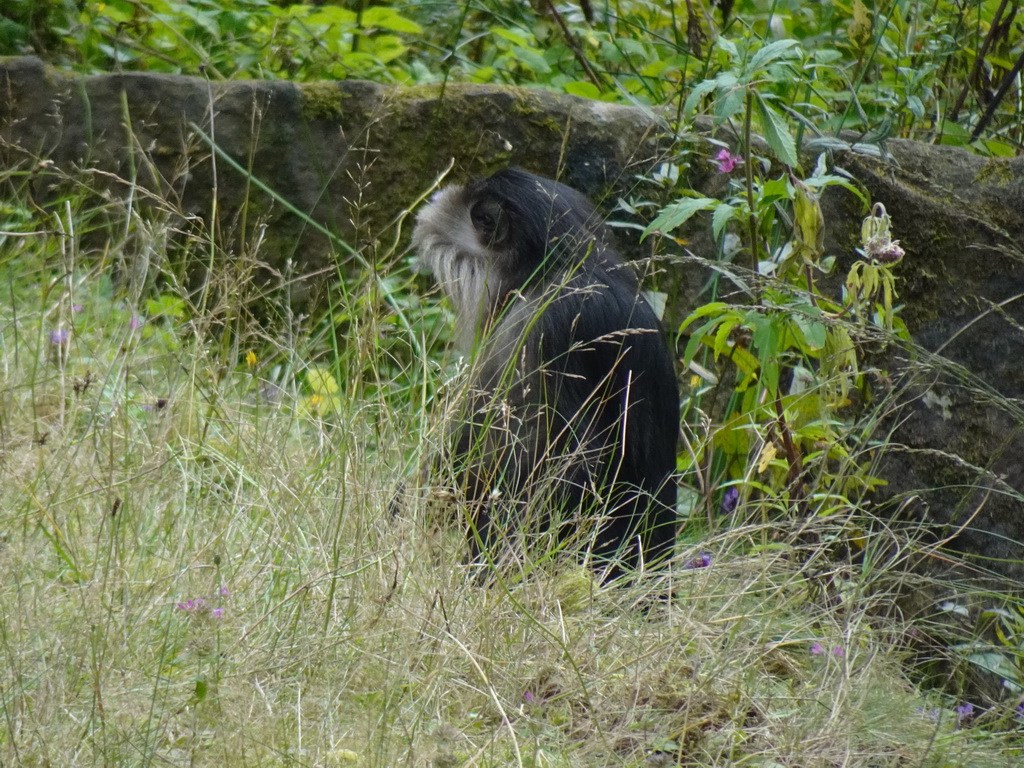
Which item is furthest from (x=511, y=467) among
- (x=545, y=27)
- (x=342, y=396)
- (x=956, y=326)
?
(x=545, y=27)

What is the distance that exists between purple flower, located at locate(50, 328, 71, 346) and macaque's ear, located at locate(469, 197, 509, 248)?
1303 mm

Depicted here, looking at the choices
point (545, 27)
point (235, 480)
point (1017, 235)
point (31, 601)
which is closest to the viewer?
point (31, 601)

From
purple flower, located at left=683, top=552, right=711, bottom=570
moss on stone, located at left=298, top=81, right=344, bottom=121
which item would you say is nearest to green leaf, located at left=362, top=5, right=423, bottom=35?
moss on stone, located at left=298, top=81, right=344, bottom=121

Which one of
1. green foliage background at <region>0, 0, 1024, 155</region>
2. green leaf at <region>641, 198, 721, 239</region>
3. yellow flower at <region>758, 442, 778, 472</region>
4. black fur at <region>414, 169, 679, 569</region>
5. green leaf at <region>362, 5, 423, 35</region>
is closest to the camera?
green leaf at <region>641, 198, 721, 239</region>

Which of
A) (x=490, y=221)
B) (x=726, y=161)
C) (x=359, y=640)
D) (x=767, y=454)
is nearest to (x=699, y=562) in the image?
(x=767, y=454)

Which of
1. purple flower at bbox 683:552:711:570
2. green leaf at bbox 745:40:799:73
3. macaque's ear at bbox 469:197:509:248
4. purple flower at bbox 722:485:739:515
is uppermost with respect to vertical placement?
green leaf at bbox 745:40:799:73

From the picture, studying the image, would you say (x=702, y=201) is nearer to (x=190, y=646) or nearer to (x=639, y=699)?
(x=639, y=699)

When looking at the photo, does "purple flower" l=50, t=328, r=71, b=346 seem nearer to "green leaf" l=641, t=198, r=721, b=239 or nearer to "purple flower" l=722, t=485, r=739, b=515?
"green leaf" l=641, t=198, r=721, b=239

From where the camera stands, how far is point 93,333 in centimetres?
381

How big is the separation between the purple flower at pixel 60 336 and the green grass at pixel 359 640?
65 millimetres

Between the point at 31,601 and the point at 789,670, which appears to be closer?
the point at 31,601

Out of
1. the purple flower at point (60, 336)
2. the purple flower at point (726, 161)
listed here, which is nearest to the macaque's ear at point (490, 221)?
the purple flower at point (726, 161)

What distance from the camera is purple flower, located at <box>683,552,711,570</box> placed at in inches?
118

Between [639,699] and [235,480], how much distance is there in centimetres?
121
